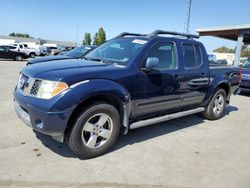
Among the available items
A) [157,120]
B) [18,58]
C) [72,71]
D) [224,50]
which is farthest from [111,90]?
[224,50]

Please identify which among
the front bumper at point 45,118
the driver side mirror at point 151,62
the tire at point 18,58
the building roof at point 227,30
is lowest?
the tire at point 18,58

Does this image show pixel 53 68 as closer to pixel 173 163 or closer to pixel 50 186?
pixel 50 186

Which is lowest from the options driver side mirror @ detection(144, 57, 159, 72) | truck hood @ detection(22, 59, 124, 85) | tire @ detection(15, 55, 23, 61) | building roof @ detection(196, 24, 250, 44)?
tire @ detection(15, 55, 23, 61)

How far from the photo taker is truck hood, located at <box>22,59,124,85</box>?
3.46 metres

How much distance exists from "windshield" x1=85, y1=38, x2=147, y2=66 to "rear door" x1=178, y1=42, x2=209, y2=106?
108 centimetres

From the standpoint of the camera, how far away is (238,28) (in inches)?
722

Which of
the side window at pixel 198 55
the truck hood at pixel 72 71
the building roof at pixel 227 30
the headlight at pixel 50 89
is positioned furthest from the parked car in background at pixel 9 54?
the headlight at pixel 50 89

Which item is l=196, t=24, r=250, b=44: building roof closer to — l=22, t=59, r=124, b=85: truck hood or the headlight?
l=22, t=59, r=124, b=85: truck hood

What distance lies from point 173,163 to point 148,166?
430 mm

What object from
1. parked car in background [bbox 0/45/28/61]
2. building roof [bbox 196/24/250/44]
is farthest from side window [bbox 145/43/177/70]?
parked car in background [bbox 0/45/28/61]

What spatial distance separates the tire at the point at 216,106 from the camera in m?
6.27

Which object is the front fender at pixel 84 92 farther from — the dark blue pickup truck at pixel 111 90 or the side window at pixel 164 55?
the side window at pixel 164 55

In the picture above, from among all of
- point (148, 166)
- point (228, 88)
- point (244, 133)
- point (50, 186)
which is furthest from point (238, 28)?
point (50, 186)

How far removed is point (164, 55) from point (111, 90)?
1.53 meters
